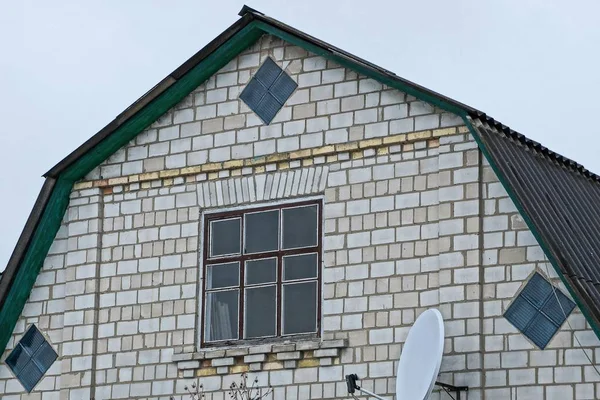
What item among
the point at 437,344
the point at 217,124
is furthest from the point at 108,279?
the point at 437,344

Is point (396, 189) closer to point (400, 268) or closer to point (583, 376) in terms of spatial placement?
point (400, 268)

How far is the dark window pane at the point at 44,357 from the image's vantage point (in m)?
17.8

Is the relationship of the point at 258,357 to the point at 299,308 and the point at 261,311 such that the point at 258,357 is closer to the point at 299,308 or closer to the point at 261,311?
the point at 261,311

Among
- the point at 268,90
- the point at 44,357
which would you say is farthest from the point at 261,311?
the point at 44,357

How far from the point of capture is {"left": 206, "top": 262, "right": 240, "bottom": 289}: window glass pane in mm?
16781

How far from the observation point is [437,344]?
47.4 feet

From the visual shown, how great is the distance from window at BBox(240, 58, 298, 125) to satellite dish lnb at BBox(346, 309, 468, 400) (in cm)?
310

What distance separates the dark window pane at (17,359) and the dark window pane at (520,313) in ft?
18.5

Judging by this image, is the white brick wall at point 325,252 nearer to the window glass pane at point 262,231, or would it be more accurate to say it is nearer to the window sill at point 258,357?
the window sill at point 258,357

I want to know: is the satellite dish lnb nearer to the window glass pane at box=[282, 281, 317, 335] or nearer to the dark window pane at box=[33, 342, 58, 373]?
the window glass pane at box=[282, 281, 317, 335]

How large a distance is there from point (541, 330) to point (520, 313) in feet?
0.89

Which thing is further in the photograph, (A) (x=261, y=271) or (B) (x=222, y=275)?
(B) (x=222, y=275)

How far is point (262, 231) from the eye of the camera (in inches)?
659

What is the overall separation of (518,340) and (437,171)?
1.89 m
